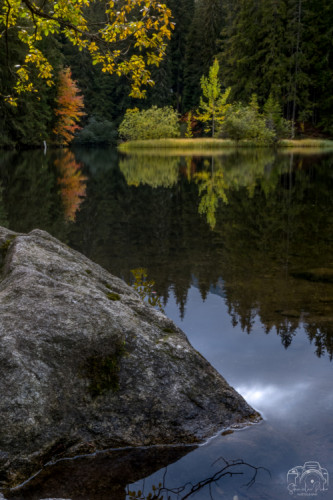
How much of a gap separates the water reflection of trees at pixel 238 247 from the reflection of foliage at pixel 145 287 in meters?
0.11

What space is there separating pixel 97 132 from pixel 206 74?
727 inches

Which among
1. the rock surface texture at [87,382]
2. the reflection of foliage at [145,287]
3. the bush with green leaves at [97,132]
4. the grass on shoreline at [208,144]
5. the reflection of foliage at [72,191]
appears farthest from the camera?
the bush with green leaves at [97,132]

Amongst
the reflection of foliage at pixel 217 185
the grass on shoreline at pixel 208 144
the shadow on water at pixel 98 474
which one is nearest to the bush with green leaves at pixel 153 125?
the grass on shoreline at pixel 208 144

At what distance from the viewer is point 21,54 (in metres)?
36.7

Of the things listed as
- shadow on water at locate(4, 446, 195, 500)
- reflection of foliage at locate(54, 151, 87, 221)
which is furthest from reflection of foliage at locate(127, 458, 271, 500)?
reflection of foliage at locate(54, 151, 87, 221)

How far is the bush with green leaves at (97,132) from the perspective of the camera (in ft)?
221

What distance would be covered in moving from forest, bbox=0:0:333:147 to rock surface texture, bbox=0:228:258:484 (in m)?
37.2

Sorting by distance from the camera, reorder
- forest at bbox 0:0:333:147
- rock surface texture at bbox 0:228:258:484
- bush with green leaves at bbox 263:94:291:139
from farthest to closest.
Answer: bush with green leaves at bbox 263:94:291:139 → forest at bbox 0:0:333:147 → rock surface texture at bbox 0:228:258:484

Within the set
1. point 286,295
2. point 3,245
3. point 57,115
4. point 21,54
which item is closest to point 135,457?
point 3,245

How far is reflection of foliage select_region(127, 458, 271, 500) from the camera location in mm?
2553

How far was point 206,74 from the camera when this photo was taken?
69.4 meters

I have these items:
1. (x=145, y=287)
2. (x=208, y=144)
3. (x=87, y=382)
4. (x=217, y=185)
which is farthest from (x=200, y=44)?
(x=87, y=382)
